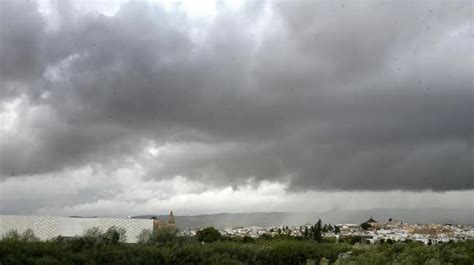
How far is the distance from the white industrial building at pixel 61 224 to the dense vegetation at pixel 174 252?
67.8ft

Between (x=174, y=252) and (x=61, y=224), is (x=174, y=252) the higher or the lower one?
the lower one

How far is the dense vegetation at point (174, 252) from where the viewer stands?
14.8m

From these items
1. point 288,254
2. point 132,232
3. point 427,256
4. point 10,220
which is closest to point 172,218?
point 132,232

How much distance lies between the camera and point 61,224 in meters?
46.5

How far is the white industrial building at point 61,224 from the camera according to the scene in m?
42.2

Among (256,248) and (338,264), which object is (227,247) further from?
(338,264)

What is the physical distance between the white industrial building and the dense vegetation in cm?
2067

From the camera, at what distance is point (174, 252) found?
17984mm

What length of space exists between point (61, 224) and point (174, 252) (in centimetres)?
3171

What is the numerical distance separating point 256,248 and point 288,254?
212cm

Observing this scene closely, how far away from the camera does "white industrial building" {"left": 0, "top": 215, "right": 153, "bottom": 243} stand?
42.2 meters

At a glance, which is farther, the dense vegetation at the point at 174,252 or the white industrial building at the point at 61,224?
the white industrial building at the point at 61,224

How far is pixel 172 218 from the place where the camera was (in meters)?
60.2

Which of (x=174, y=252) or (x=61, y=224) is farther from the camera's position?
(x=61, y=224)
